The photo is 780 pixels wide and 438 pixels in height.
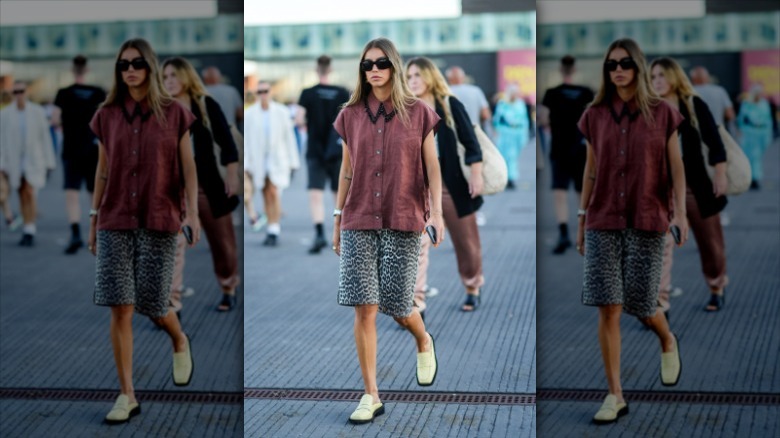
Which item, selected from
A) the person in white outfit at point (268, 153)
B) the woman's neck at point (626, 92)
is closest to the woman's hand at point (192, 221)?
the woman's neck at point (626, 92)

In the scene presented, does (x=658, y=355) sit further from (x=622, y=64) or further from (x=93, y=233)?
(x=93, y=233)

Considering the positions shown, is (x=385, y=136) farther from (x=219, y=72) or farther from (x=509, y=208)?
(x=509, y=208)

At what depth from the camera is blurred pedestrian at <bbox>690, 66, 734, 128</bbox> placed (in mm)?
5461

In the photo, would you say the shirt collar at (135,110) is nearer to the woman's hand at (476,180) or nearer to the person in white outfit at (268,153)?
the woman's hand at (476,180)

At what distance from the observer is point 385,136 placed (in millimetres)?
5410

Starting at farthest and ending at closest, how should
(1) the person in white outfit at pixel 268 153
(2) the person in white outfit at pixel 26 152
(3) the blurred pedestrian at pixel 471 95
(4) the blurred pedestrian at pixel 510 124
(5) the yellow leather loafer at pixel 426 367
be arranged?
(4) the blurred pedestrian at pixel 510 124
(1) the person in white outfit at pixel 268 153
(3) the blurred pedestrian at pixel 471 95
(2) the person in white outfit at pixel 26 152
(5) the yellow leather loafer at pixel 426 367

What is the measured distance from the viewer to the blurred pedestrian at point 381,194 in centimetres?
539

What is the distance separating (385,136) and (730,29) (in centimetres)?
160

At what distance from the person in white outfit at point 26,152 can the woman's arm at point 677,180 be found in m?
4.56

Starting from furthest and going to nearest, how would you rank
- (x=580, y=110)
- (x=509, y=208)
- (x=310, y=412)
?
(x=509, y=208) < (x=310, y=412) < (x=580, y=110)

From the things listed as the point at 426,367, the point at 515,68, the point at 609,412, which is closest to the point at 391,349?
the point at 426,367

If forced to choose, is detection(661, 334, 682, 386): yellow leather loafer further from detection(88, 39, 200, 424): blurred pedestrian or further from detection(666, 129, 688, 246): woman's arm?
detection(88, 39, 200, 424): blurred pedestrian

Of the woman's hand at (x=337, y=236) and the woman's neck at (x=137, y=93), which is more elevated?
the woman's neck at (x=137, y=93)

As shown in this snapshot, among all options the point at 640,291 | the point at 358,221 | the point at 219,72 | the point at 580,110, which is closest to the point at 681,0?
the point at 580,110
